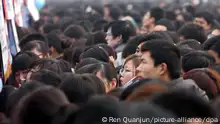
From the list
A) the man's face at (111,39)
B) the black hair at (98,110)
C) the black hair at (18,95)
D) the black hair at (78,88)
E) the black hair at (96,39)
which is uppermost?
the black hair at (98,110)

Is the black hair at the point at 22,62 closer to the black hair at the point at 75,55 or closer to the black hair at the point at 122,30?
the black hair at the point at 75,55

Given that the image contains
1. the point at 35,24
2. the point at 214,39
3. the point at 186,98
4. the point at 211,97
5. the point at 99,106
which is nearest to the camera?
the point at 99,106

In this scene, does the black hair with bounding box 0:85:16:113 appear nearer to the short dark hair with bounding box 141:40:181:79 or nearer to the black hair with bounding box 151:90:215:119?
the short dark hair with bounding box 141:40:181:79

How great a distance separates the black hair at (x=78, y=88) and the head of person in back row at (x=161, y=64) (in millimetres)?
860

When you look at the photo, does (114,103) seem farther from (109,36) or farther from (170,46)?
(109,36)

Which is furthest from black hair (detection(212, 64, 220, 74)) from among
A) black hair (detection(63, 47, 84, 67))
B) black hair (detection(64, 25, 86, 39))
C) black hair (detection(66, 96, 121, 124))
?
black hair (detection(64, 25, 86, 39))

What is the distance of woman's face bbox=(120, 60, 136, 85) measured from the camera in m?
5.94

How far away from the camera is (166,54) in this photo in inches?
211

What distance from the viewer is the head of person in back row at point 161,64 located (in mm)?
5281

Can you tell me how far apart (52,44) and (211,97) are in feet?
16.0

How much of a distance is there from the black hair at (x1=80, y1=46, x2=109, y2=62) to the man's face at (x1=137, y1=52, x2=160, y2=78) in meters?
1.44

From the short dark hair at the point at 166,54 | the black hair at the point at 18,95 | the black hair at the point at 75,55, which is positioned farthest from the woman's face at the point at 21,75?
the black hair at the point at 18,95

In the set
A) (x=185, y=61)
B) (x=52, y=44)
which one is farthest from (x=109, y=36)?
(x=185, y=61)

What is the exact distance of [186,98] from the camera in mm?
3508
